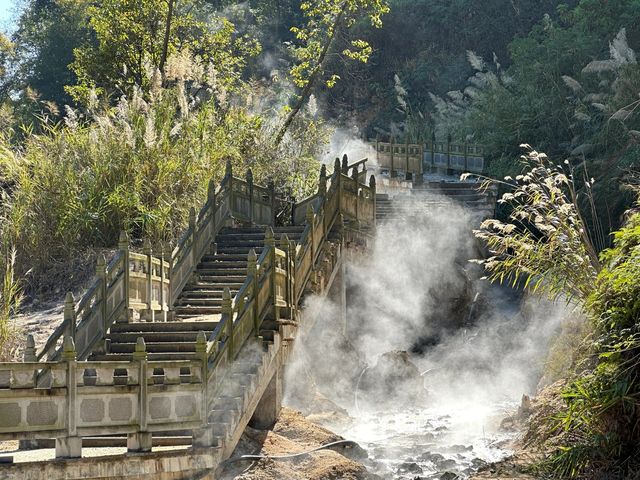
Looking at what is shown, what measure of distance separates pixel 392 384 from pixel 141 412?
938cm

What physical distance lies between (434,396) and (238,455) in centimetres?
803

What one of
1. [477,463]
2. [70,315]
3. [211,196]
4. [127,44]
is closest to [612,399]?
[477,463]

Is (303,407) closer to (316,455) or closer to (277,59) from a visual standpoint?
(316,455)

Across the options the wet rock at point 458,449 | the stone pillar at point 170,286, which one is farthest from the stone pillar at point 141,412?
the stone pillar at point 170,286

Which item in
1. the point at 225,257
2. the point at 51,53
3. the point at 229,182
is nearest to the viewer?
the point at 225,257

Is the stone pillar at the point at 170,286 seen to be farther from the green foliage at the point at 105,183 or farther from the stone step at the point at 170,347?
the green foliage at the point at 105,183

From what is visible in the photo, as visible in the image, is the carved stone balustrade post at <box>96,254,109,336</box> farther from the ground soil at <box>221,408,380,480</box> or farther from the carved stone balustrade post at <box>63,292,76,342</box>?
the ground soil at <box>221,408,380,480</box>

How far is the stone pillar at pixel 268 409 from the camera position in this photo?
16.6 m

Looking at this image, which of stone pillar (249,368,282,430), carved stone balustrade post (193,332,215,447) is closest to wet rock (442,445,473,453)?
stone pillar (249,368,282,430)

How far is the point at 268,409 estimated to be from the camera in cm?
1675

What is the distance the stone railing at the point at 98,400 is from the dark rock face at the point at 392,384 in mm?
8290

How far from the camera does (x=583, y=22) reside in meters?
35.7

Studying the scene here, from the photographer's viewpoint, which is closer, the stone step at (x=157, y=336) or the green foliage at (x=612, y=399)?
the green foliage at (x=612, y=399)

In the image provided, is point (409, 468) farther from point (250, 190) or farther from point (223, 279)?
point (250, 190)
